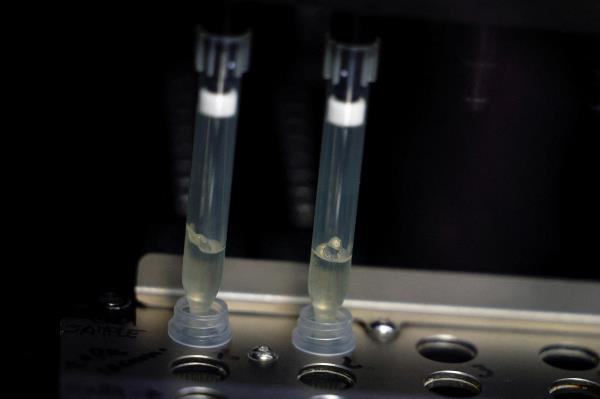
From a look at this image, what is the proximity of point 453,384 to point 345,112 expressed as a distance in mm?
194

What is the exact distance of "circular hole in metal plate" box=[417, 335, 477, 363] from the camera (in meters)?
0.82

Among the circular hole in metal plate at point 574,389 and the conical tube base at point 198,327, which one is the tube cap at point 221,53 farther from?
the circular hole in metal plate at point 574,389

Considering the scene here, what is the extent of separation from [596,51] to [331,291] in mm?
264

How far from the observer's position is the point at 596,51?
2.82ft

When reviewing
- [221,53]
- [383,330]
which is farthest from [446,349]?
[221,53]

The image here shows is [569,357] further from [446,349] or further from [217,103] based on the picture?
[217,103]

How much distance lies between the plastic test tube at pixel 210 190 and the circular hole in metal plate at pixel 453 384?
136mm

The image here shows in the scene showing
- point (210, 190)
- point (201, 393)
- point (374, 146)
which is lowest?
point (201, 393)

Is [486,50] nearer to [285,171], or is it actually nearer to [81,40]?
[285,171]

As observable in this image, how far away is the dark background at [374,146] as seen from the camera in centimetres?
85

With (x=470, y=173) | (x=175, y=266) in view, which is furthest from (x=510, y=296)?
(x=175, y=266)

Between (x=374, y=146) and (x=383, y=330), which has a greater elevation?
(x=374, y=146)

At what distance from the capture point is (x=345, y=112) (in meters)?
0.73

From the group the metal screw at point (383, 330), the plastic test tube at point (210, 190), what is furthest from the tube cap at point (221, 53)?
the metal screw at point (383, 330)
